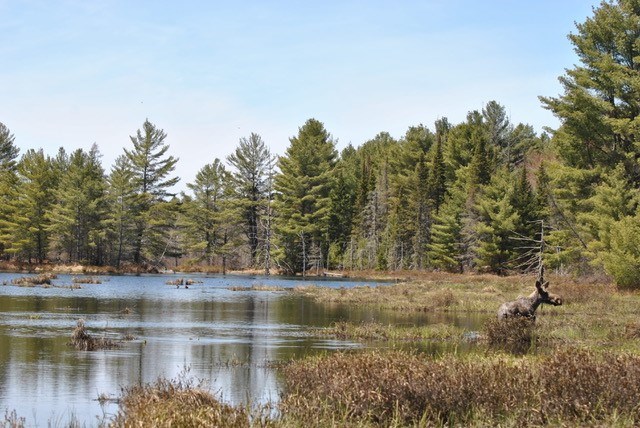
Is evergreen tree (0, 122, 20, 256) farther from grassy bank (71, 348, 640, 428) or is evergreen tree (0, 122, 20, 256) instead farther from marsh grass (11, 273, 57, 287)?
grassy bank (71, 348, 640, 428)

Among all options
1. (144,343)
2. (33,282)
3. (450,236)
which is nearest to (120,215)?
(33,282)

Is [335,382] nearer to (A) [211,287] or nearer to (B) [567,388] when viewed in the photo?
(B) [567,388]

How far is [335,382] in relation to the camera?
1494 centimetres

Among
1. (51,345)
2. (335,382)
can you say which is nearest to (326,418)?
(335,382)

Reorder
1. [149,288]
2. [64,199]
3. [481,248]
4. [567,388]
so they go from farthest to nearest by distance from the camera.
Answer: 1. [64,199]
2. [481,248]
3. [149,288]
4. [567,388]

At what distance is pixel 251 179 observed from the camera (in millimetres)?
102250

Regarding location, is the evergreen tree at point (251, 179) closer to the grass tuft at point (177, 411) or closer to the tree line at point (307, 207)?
the tree line at point (307, 207)

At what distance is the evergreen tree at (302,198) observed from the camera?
3821 inches

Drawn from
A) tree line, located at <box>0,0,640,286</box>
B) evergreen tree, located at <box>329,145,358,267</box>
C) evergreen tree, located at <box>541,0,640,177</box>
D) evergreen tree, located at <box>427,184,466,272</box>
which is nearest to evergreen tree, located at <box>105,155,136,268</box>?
tree line, located at <box>0,0,640,286</box>

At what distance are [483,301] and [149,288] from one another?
27427mm

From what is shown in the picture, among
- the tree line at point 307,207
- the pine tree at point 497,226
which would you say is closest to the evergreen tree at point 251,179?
the tree line at point 307,207

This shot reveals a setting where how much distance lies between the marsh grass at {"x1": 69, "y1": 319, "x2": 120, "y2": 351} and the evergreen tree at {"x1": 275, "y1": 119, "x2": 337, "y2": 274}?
232 ft

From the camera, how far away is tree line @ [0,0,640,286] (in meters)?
81.1

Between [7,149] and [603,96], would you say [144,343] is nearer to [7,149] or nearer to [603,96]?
[603,96]
